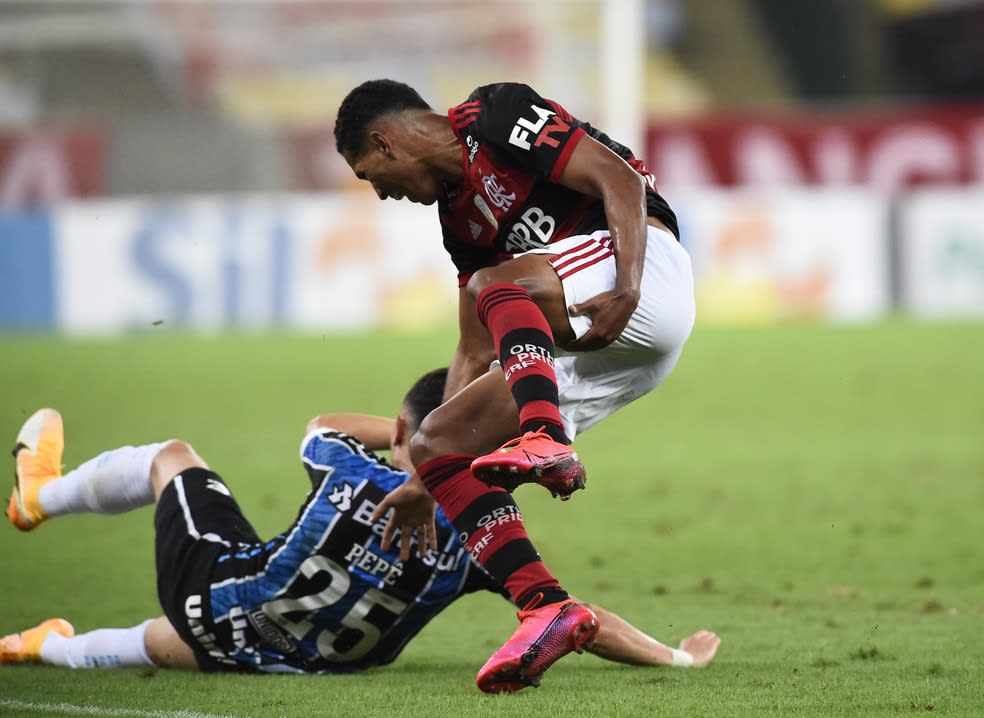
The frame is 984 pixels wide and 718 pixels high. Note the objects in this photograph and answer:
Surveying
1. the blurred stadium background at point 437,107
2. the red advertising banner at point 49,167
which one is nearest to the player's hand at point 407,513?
the blurred stadium background at point 437,107

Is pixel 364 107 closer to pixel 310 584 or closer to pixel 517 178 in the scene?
pixel 517 178

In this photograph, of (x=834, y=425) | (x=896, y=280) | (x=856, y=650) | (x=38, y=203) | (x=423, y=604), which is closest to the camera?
(x=423, y=604)

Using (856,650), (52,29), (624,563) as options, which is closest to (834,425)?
(624,563)

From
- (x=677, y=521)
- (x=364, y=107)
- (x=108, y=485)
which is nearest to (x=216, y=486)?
(x=108, y=485)

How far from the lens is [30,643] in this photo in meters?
5.27

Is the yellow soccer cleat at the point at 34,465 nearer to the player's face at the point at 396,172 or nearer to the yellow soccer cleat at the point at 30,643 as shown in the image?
the yellow soccer cleat at the point at 30,643

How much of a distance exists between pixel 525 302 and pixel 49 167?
68.1 ft

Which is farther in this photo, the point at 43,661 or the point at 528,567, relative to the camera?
the point at 43,661

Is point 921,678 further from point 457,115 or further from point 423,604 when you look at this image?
point 457,115

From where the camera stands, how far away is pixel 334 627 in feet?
15.8

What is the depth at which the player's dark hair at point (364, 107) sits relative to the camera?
4840mm

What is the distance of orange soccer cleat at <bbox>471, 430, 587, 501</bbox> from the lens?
4102 mm

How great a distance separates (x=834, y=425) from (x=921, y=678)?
25.6ft

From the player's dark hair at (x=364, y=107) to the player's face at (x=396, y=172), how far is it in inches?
1.6
